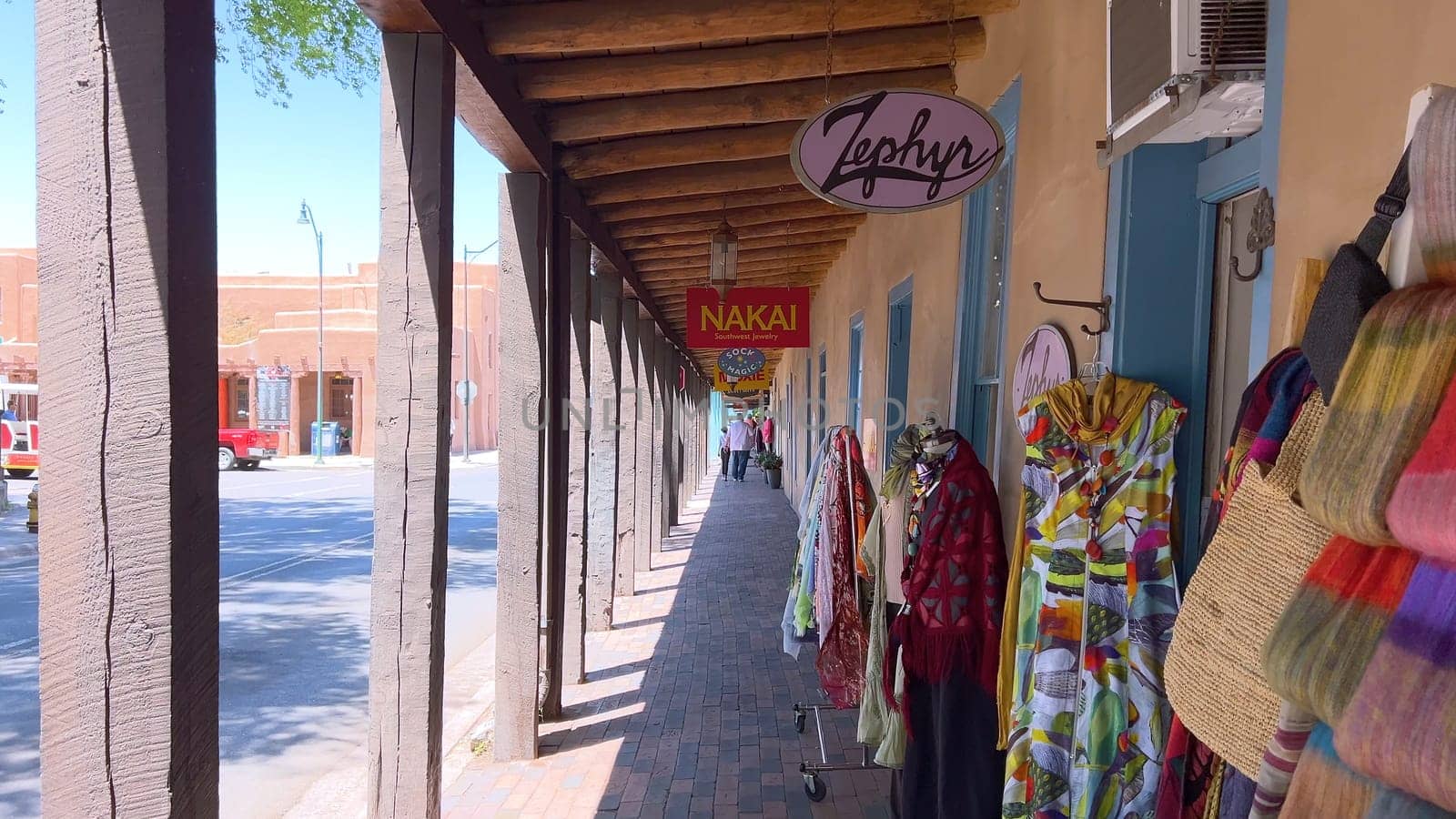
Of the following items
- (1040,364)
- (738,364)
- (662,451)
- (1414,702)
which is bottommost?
(662,451)

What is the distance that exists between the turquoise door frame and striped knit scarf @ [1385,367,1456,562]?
147 centimetres

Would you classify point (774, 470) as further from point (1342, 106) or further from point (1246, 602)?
point (1246, 602)

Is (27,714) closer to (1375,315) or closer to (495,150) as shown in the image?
(495,150)

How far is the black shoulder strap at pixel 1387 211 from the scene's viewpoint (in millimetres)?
985

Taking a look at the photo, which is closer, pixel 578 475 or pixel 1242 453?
pixel 1242 453

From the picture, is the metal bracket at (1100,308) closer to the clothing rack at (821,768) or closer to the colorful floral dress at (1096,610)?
the colorful floral dress at (1096,610)

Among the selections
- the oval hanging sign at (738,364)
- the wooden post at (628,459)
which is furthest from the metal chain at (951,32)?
the oval hanging sign at (738,364)

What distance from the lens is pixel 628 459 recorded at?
8703 mm

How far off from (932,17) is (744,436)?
1651 cm

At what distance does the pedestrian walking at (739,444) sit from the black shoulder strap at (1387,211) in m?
18.5

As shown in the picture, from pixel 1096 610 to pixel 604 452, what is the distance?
18.9ft

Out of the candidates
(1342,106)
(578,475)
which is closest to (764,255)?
(578,475)

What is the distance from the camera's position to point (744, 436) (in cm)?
1981

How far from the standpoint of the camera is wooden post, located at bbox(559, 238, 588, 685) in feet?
18.1
